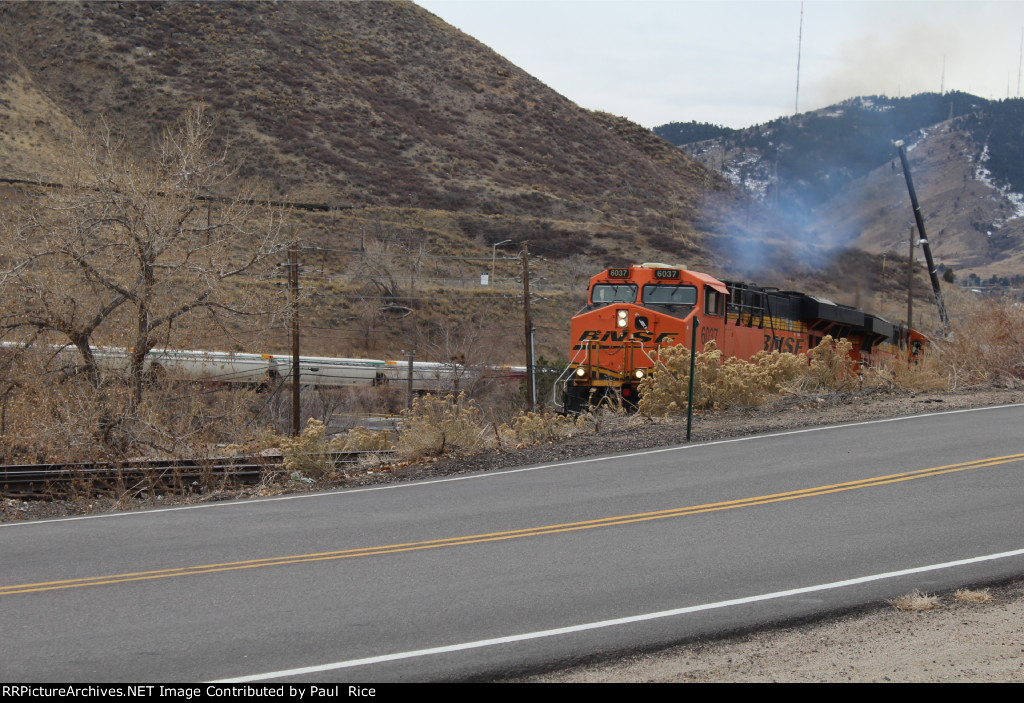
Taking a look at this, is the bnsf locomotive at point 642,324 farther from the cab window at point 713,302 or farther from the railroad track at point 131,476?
the railroad track at point 131,476

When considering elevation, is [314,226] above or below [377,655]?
above

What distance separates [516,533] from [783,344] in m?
16.2

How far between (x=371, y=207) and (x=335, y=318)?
14.6 metres

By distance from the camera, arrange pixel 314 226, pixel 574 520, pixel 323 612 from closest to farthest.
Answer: pixel 323 612 → pixel 574 520 → pixel 314 226

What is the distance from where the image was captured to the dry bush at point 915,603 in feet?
22.7

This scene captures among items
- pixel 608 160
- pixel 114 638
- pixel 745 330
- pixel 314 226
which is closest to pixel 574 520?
pixel 114 638

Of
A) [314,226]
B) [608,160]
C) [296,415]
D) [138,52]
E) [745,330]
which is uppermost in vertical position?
[138,52]

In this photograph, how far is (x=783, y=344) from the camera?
23594mm

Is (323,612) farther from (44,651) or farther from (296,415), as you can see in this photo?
(296,415)

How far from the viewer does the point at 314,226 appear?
2130 inches

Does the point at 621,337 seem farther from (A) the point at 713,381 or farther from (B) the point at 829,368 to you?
(B) the point at 829,368

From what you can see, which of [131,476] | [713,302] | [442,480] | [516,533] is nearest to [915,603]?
[516,533]

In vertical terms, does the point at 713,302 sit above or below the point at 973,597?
above

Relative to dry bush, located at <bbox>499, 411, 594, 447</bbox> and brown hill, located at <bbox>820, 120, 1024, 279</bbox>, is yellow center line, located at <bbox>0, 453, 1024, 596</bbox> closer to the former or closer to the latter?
dry bush, located at <bbox>499, 411, 594, 447</bbox>
